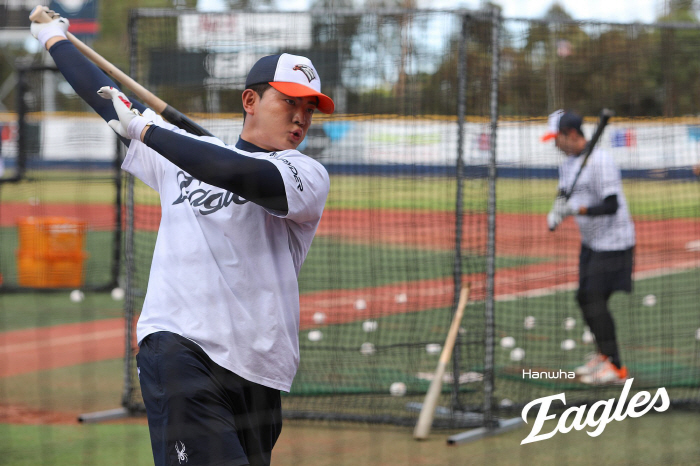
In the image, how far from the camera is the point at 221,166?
7.14 feet

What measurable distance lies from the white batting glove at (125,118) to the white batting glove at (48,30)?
52 centimetres

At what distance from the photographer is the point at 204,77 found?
17.1 ft

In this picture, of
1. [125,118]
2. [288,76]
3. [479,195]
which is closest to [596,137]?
[479,195]

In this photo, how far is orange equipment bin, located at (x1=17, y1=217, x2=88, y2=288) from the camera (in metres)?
9.24

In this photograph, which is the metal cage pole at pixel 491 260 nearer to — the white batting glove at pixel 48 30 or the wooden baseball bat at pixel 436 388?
the wooden baseball bat at pixel 436 388

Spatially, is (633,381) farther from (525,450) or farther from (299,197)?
(299,197)

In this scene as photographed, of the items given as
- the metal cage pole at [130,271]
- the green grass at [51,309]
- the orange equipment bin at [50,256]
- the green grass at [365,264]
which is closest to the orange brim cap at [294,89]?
the metal cage pole at [130,271]

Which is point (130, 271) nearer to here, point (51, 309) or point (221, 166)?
point (221, 166)

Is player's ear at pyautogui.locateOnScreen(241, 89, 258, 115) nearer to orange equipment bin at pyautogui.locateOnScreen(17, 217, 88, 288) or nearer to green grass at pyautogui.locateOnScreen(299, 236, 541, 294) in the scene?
green grass at pyautogui.locateOnScreen(299, 236, 541, 294)

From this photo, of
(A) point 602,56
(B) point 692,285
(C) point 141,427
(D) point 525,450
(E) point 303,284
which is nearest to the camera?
(D) point 525,450

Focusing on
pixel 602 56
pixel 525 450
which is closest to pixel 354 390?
pixel 525 450

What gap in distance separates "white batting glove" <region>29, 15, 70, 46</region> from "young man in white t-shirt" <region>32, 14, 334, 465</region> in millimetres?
475

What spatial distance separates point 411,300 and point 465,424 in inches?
128

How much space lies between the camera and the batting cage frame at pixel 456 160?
4.91m
